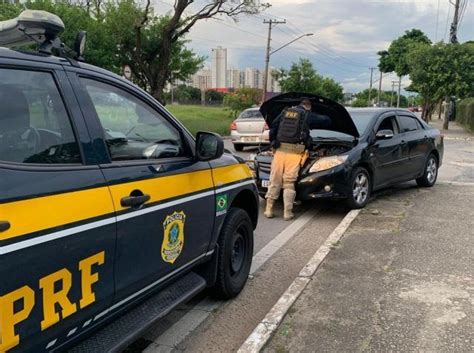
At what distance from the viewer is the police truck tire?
13.3 feet

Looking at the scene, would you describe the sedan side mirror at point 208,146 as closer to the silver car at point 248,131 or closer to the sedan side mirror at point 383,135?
the sedan side mirror at point 383,135

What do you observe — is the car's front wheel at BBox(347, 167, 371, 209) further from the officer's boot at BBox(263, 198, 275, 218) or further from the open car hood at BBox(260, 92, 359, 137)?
the officer's boot at BBox(263, 198, 275, 218)

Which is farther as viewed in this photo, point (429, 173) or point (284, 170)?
point (429, 173)

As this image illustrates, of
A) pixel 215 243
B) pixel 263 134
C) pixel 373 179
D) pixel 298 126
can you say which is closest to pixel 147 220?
pixel 215 243

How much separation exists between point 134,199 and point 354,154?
17.1 ft

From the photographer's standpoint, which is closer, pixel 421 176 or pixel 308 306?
pixel 308 306

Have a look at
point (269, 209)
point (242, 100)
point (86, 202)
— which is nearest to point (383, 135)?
point (269, 209)

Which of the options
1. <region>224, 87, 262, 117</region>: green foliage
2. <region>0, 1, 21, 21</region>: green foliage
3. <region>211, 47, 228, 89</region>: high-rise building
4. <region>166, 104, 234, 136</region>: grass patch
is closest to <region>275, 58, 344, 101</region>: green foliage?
<region>166, 104, 234, 136</region>: grass patch

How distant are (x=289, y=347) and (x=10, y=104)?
2.32 metres

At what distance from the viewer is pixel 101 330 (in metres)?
2.72

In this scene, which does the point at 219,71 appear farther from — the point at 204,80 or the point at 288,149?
the point at 288,149

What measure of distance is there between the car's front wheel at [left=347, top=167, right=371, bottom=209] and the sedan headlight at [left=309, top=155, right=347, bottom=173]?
29 cm

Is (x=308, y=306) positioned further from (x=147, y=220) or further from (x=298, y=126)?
(x=298, y=126)

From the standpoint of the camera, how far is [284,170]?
7.21 m
